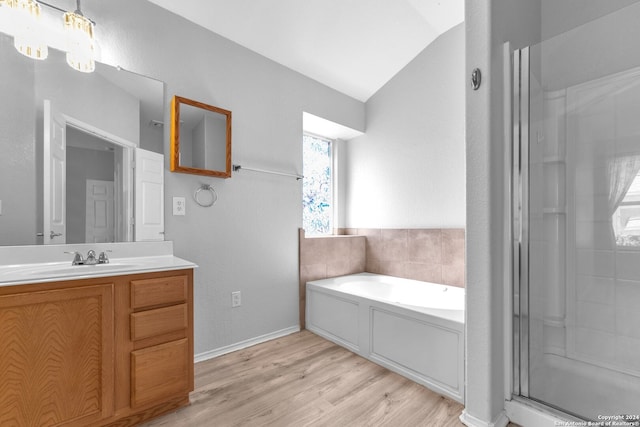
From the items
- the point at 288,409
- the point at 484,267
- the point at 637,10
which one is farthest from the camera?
the point at 288,409

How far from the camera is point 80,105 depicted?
5.74 ft

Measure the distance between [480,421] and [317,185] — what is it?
2.51m

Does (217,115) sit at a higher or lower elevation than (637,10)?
lower

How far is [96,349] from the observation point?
134 centimetres

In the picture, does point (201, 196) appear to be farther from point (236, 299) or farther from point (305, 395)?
point (305, 395)

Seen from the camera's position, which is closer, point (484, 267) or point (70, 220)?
point (484, 267)

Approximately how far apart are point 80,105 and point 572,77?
2.76m

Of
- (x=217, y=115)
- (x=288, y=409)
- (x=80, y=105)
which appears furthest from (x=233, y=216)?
(x=288, y=409)

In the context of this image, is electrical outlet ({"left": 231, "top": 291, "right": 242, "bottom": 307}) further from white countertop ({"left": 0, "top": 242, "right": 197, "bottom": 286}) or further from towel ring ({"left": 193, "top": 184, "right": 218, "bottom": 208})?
towel ring ({"left": 193, "top": 184, "right": 218, "bottom": 208})

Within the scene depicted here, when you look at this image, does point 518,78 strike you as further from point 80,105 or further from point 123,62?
point 80,105

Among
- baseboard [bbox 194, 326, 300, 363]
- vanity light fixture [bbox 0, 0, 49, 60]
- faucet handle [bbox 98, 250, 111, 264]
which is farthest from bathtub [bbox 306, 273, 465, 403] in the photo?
vanity light fixture [bbox 0, 0, 49, 60]

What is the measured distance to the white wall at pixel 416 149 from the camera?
2561 millimetres

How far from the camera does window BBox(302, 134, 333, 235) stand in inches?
129

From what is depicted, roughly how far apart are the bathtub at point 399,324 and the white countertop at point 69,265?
4.21ft
